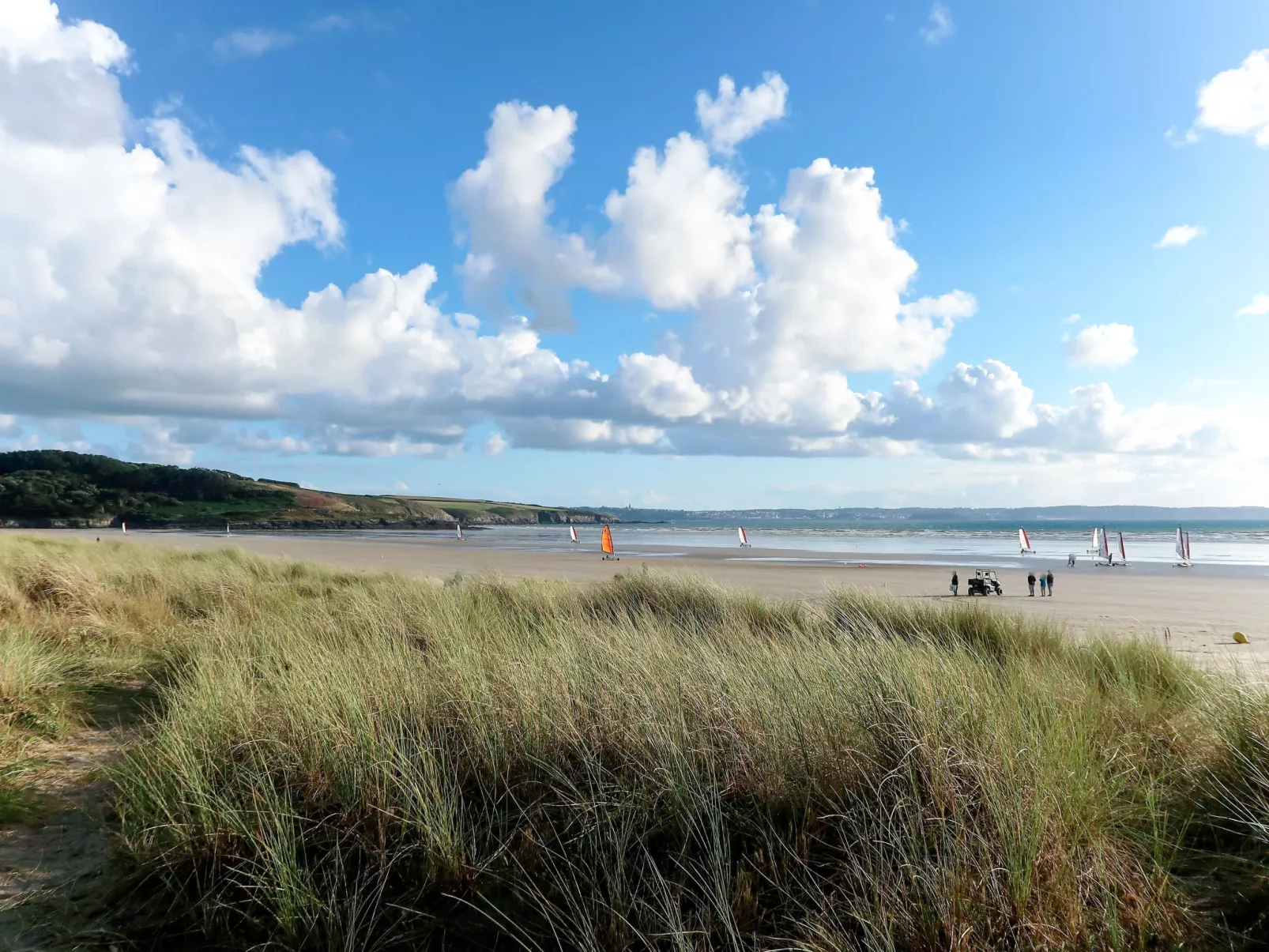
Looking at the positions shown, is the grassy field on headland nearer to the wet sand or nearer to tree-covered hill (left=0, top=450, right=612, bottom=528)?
the wet sand

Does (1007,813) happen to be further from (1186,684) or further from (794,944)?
(1186,684)

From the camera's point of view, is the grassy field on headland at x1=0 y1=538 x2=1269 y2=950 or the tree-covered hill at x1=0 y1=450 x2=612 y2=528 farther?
the tree-covered hill at x1=0 y1=450 x2=612 y2=528

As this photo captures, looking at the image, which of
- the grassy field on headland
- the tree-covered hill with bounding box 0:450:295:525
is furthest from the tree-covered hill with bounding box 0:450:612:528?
the grassy field on headland

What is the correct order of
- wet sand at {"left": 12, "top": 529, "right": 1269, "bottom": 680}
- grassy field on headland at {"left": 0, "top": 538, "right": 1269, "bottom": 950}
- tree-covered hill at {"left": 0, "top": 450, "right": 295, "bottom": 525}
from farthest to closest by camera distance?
1. tree-covered hill at {"left": 0, "top": 450, "right": 295, "bottom": 525}
2. wet sand at {"left": 12, "top": 529, "right": 1269, "bottom": 680}
3. grassy field on headland at {"left": 0, "top": 538, "right": 1269, "bottom": 950}

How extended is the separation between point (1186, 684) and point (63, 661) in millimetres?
10151

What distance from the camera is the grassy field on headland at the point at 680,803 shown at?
265 cm

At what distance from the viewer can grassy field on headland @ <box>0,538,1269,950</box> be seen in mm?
2650

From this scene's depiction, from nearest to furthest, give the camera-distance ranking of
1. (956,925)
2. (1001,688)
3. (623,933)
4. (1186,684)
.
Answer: (956,925), (623,933), (1001,688), (1186,684)

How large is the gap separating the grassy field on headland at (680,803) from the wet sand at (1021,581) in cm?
300

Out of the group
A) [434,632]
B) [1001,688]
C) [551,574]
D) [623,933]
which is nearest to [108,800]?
[434,632]

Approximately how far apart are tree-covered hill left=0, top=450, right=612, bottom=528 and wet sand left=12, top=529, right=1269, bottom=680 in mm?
60448

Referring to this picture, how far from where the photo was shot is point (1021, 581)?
25.1m

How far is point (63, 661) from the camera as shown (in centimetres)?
666

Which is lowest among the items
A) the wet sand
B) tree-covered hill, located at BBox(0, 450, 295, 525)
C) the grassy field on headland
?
the wet sand
